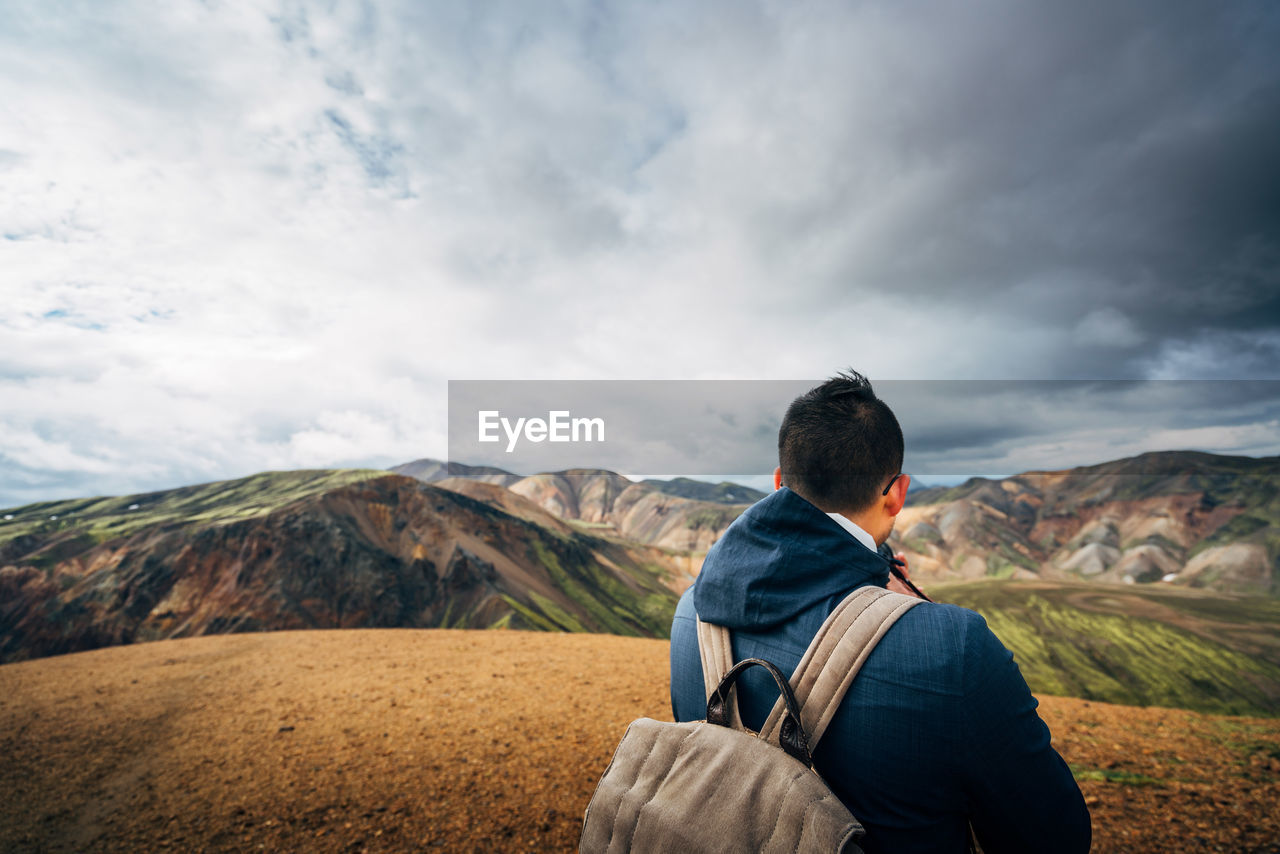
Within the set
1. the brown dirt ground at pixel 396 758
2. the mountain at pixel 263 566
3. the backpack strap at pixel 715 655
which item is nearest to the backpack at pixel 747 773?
the backpack strap at pixel 715 655

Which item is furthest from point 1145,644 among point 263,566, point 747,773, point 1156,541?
point 263,566

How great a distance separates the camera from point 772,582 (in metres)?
1.92

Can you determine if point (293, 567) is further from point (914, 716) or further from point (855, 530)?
point (914, 716)

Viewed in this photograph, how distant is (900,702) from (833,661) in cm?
24

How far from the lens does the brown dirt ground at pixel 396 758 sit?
5.86 meters

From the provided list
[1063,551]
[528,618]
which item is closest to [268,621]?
[528,618]

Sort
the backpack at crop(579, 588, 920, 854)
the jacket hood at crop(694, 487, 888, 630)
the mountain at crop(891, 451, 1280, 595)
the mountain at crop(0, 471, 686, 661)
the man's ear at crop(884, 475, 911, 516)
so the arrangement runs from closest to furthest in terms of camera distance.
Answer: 1. the backpack at crop(579, 588, 920, 854)
2. the jacket hood at crop(694, 487, 888, 630)
3. the man's ear at crop(884, 475, 911, 516)
4. the mountain at crop(0, 471, 686, 661)
5. the mountain at crop(891, 451, 1280, 595)

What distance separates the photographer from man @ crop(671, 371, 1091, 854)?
1666 millimetres

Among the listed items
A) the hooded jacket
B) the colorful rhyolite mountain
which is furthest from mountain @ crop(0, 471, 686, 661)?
the hooded jacket

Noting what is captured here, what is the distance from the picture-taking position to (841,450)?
2334 mm

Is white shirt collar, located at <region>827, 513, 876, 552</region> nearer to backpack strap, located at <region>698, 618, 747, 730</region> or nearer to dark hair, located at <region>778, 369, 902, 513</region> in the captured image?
dark hair, located at <region>778, 369, 902, 513</region>

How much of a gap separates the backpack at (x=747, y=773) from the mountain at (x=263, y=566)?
4579 cm

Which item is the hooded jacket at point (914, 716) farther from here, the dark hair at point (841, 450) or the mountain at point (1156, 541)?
the mountain at point (1156, 541)

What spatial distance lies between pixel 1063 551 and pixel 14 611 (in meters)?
247
